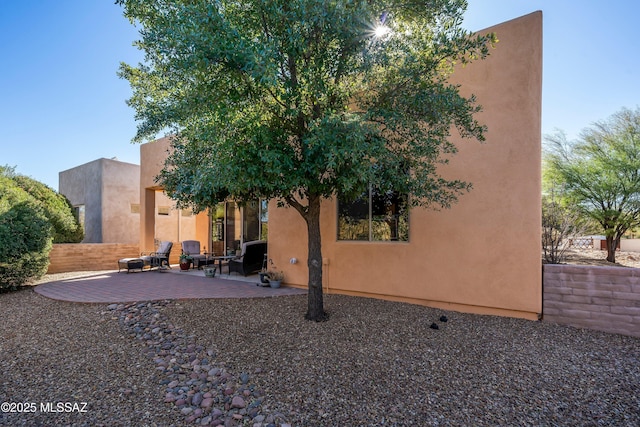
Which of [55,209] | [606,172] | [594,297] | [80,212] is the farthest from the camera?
[80,212]

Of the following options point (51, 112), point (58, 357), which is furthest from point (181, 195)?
point (51, 112)

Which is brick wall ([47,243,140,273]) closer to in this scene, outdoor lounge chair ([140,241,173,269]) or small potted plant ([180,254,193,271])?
outdoor lounge chair ([140,241,173,269])

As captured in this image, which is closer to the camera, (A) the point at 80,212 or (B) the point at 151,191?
(B) the point at 151,191

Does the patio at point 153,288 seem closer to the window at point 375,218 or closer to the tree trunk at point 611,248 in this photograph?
the window at point 375,218

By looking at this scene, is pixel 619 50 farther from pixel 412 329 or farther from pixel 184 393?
pixel 184 393

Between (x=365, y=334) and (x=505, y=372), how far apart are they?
5.85 feet

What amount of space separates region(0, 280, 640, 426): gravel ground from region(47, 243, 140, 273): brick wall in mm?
6443

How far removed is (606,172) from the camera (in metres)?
9.30

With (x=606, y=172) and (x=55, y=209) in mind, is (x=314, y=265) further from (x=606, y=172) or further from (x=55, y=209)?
(x=55, y=209)

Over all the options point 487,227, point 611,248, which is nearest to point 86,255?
point 487,227

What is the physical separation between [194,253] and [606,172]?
535 inches

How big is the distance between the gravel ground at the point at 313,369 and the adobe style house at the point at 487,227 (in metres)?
0.56

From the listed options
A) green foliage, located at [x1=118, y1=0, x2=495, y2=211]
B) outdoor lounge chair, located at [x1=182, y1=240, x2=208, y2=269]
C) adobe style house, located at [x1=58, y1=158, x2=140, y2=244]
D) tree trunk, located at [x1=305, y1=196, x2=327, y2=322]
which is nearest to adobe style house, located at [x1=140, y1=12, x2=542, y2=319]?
green foliage, located at [x1=118, y1=0, x2=495, y2=211]

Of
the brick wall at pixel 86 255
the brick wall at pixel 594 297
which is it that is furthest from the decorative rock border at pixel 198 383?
the brick wall at pixel 86 255
